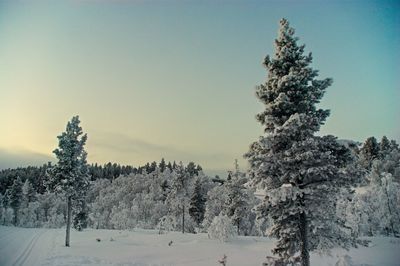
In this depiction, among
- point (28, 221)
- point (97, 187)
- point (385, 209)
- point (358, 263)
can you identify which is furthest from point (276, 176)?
point (97, 187)

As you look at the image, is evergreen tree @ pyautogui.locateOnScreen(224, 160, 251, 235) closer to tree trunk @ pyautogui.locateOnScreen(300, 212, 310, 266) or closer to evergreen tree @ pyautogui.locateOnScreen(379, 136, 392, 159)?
tree trunk @ pyautogui.locateOnScreen(300, 212, 310, 266)

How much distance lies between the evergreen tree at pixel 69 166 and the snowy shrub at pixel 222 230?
63.3 ft

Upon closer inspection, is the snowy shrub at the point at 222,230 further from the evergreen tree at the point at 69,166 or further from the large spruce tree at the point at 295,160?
the large spruce tree at the point at 295,160

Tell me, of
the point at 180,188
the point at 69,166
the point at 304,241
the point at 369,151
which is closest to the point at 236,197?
the point at 180,188

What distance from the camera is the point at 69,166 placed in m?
43.7

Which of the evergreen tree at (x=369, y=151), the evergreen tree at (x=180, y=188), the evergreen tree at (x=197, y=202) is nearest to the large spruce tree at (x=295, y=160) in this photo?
the evergreen tree at (x=180, y=188)

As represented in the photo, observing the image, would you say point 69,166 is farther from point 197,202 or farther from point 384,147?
point 384,147

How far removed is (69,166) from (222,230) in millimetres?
22485

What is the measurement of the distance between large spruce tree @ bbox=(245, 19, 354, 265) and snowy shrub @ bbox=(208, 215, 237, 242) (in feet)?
104

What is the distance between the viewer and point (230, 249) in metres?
42.8

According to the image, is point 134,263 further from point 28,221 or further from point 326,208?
point 28,221

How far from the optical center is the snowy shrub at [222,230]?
48.9 meters

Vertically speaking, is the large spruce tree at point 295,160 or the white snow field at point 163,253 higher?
the large spruce tree at point 295,160

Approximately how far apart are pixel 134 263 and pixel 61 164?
18.3 m
